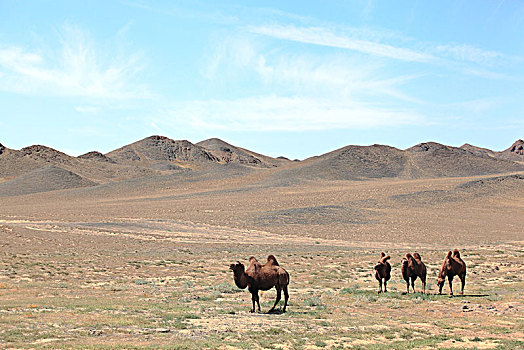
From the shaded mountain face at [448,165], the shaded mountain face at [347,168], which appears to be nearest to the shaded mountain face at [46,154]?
the shaded mountain face at [347,168]

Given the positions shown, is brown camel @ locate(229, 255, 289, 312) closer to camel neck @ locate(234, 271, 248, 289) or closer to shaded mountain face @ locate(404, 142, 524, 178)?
camel neck @ locate(234, 271, 248, 289)

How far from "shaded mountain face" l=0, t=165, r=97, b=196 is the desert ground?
192 feet

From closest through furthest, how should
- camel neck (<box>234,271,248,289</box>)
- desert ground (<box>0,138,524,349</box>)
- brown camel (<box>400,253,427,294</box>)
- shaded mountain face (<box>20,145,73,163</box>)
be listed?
desert ground (<box>0,138,524,349</box>) < camel neck (<box>234,271,248,289</box>) < brown camel (<box>400,253,427,294</box>) < shaded mountain face (<box>20,145,73,163</box>)

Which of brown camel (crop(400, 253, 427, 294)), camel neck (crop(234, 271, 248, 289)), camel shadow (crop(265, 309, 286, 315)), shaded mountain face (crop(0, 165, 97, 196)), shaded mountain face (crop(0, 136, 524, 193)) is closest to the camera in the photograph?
camel neck (crop(234, 271, 248, 289))

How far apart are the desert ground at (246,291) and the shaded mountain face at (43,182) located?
192 ft

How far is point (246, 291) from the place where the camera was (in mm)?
Answer: 18734

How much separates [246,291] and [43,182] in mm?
123896

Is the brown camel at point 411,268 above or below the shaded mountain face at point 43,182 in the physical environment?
below

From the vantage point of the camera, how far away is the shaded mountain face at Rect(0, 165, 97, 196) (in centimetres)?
12119

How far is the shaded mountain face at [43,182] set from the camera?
121194 mm

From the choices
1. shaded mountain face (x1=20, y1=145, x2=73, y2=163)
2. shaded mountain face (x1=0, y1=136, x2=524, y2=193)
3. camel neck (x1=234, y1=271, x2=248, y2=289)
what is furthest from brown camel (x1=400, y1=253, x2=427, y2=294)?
shaded mountain face (x1=20, y1=145, x2=73, y2=163)

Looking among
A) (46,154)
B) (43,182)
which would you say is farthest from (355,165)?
(46,154)

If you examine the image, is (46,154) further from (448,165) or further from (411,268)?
(411,268)

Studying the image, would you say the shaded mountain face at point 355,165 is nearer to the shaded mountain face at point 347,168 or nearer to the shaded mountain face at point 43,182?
the shaded mountain face at point 347,168
